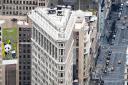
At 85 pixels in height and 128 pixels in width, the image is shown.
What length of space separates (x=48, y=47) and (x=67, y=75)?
7.71 metres

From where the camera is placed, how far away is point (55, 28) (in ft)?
638

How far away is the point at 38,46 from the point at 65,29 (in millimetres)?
7362

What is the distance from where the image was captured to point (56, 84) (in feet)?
642

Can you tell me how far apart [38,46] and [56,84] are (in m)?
9.44

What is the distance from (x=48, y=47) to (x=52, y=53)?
1868mm

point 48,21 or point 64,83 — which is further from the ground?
point 48,21

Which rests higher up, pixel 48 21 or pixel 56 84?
pixel 48 21

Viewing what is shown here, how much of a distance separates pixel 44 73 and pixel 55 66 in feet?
16.1

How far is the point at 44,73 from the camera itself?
198 meters

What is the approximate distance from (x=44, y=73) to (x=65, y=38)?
406 inches

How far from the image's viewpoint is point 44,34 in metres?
196

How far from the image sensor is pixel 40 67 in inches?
7844

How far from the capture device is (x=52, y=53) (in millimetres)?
194000

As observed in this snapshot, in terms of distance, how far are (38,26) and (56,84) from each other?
13076 mm
